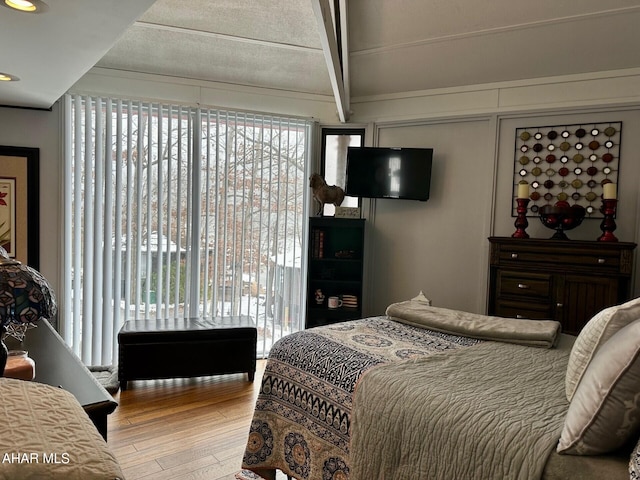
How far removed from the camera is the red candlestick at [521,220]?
379 centimetres

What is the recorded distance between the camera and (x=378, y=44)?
4145 mm

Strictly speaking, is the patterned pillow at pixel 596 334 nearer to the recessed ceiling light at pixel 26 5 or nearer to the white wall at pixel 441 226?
the recessed ceiling light at pixel 26 5

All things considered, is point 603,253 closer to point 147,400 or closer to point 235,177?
point 235,177

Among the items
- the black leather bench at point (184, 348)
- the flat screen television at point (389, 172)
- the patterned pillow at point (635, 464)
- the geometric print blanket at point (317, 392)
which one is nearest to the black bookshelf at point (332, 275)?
the flat screen television at point (389, 172)

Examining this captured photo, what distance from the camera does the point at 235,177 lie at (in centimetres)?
442

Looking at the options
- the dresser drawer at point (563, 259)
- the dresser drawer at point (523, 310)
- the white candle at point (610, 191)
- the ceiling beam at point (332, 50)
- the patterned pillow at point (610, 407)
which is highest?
the ceiling beam at point (332, 50)

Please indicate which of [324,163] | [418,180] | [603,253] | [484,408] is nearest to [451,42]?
[418,180]

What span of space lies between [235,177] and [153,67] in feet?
3.74

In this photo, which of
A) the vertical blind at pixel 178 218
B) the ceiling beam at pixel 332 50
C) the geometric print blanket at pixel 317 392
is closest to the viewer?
the geometric print blanket at pixel 317 392

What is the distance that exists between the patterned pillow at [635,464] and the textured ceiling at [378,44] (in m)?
2.91

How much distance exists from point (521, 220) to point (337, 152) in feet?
6.15

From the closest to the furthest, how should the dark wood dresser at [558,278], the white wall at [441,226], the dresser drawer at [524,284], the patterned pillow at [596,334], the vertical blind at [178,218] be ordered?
the patterned pillow at [596,334], the dark wood dresser at [558,278], the dresser drawer at [524,284], the vertical blind at [178,218], the white wall at [441,226]

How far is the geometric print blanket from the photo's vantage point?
1.93 meters

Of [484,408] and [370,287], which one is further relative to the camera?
[370,287]
